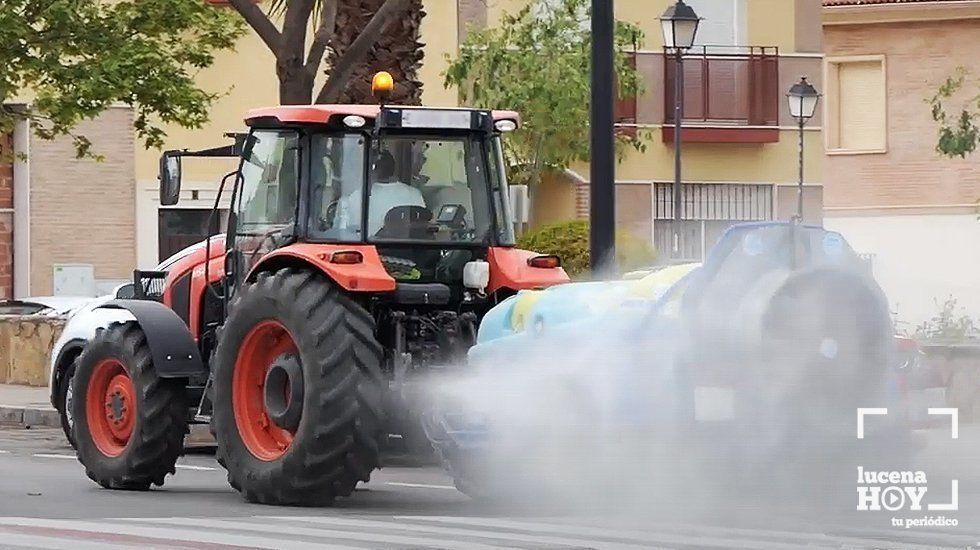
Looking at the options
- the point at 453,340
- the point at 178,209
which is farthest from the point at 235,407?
the point at 178,209

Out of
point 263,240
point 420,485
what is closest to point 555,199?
point 420,485

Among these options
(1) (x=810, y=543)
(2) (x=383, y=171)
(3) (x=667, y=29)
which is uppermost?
(3) (x=667, y=29)

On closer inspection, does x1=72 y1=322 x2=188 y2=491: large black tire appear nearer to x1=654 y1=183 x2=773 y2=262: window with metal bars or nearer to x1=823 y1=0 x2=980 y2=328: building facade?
x1=654 y1=183 x2=773 y2=262: window with metal bars

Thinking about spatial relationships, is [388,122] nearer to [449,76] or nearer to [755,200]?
[449,76]

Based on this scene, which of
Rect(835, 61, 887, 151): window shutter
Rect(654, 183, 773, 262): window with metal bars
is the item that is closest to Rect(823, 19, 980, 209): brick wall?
Rect(835, 61, 887, 151): window shutter

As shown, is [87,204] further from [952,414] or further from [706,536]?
[706,536]

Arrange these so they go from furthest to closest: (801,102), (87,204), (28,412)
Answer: (87,204) < (801,102) < (28,412)

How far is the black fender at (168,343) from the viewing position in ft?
51.5

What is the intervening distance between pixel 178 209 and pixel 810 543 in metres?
28.1

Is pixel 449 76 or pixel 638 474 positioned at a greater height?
pixel 449 76

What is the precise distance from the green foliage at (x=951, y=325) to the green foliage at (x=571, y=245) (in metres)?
4.31

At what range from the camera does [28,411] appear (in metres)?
26.3

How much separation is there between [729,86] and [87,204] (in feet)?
32.6

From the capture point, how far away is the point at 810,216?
3912 centimetres
